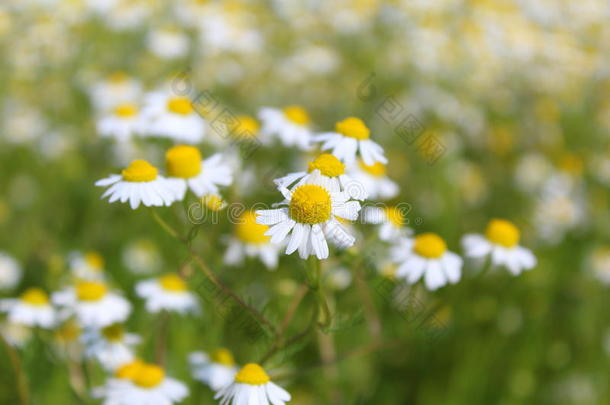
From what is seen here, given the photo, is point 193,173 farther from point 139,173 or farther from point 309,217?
point 309,217

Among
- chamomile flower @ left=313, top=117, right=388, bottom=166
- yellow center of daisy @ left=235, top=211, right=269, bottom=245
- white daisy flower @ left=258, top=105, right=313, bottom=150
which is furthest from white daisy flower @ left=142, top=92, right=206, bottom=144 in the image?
chamomile flower @ left=313, top=117, right=388, bottom=166

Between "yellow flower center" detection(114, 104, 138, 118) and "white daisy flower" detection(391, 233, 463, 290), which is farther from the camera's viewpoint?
"yellow flower center" detection(114, 104, 138, 118)

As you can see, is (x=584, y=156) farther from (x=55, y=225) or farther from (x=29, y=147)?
A: (x=29, y=147)

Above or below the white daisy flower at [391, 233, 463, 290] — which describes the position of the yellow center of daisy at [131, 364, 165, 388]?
below

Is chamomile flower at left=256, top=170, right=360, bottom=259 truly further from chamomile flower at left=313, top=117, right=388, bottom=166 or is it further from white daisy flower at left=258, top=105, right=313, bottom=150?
white daisy flower at left=258, top=105, right=313, bottom=150

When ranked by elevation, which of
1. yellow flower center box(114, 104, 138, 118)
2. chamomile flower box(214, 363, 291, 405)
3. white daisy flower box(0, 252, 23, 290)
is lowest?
chamomile flower box(214, 363, 291, 405)

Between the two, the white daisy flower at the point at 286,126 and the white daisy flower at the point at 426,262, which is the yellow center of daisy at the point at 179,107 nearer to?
the white daisy flower at the point at 286,126

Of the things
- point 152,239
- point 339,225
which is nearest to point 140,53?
point 152,239

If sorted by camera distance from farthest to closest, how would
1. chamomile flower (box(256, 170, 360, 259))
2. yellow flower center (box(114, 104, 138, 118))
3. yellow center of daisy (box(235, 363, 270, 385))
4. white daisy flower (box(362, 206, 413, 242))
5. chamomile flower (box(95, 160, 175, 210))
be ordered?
yellow flower center (box(114, 104, 138, 118)) → white daisy flower (box(362, 206, 413, 242)) → chamomile flower (box(95, 160, 175, 210)) → yellow center of daisy (box(235, 363, 270, 385)) → chamomile flower (box(256, 170, 360, 259))
